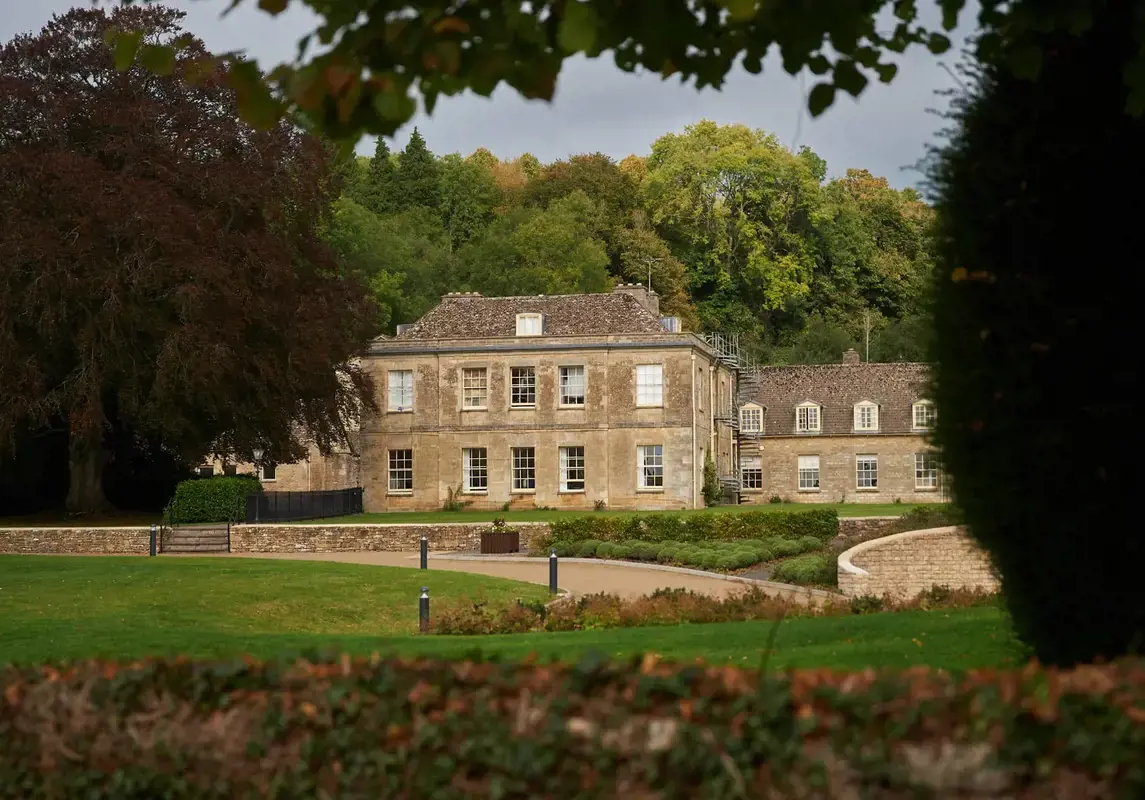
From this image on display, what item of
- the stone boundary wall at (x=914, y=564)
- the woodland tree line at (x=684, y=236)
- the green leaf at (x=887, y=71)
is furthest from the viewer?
the woodland tree line at (x=684, y=236)

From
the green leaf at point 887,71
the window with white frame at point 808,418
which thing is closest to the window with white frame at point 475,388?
the window with white frame at point 808,418

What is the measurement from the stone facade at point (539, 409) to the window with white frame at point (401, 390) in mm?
39

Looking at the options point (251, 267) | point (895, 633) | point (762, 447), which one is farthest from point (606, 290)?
point (895, 633)

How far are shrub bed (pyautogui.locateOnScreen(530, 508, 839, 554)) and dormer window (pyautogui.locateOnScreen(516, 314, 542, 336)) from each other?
18401 millimetres

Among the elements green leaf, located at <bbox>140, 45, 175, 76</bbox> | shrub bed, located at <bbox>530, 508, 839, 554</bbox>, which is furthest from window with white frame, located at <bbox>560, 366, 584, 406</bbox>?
green leaf, located at <bbox>140, 45, 175, 76</bbox>

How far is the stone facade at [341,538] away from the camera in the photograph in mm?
36938

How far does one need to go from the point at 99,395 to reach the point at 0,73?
10.1 meters

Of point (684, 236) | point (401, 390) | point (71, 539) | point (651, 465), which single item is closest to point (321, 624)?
point (71, 539)

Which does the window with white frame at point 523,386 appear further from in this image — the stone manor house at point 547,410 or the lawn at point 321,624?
the lawn at point 321,624

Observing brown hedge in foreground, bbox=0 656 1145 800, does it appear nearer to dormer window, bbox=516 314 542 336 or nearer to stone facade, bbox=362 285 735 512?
stone facade, bbox=362 285 735 512

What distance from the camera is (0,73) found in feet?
130

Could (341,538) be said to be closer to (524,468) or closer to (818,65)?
(524,468)

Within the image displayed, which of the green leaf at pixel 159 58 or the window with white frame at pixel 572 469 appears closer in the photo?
the green leaf at pixel 159 58

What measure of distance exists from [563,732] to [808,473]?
180 ft
